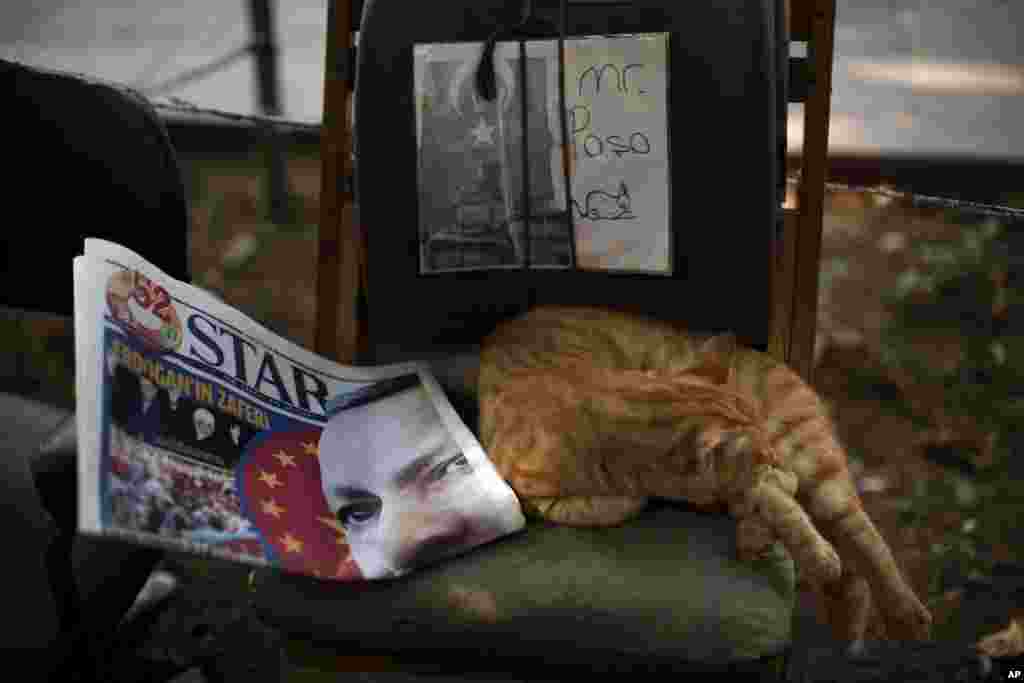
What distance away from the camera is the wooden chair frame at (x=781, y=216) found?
1.22 metres

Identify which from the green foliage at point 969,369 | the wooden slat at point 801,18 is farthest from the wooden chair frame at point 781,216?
the green foliage at point 969,369

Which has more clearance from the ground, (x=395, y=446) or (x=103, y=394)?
(x=103, y=394)

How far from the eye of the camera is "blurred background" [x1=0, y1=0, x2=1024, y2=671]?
1.97m

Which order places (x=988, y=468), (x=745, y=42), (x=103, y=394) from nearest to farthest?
(x=103, y=394) < (x=745, y=42) < (x=988, y=468)

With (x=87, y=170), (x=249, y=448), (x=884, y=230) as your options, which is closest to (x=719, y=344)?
(x=249, y=448)

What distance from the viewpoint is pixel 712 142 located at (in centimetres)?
118

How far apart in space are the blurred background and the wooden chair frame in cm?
31

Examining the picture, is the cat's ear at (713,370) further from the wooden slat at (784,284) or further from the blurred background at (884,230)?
the blurred background at (884,230)

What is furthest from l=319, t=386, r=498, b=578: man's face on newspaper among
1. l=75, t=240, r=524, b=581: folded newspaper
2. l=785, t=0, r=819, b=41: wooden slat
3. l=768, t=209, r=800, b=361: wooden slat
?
l=785, t=0, r=819, b=41: wooden slat

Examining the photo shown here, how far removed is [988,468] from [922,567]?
34 cm

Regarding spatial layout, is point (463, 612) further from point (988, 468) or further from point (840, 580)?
point (988, 468)

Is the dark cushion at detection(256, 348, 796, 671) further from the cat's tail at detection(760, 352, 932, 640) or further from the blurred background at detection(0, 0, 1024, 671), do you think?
the blurred background at detection(0, 0, 1024, 671)

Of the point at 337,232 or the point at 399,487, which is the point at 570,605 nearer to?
the point at 399,487

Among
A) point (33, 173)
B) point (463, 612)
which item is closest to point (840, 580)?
point (463, 612)
